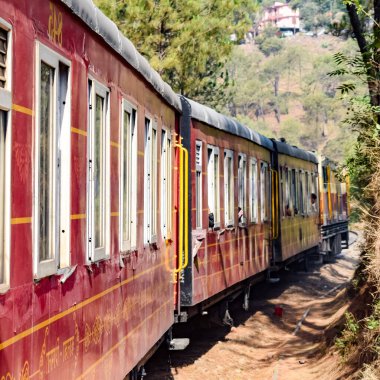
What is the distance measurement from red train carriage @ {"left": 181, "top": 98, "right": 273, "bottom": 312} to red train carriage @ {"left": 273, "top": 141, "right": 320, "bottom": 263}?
1.84 meters

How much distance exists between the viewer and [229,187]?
15.0m

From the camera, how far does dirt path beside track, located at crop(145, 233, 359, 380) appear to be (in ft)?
43.0

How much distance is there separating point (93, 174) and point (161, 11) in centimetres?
2176

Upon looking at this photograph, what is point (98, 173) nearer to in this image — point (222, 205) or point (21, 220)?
point (21, 220)

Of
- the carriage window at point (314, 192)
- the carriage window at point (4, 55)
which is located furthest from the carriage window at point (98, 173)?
the carriage window at point (314, 192)

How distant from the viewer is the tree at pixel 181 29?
26328 millimetres

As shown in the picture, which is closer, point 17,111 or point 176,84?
point 17,111

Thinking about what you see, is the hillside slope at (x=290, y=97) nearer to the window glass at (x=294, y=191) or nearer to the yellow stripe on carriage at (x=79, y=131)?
the window glass at (x=294, y=191)

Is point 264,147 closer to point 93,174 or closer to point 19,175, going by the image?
point 93,174

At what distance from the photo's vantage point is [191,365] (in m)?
13.6

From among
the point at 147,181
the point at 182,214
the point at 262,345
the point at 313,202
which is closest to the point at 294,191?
the point at 313,202

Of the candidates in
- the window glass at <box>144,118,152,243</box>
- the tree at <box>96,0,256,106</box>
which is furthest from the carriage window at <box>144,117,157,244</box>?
the tree at <box>96,0,256,106</box>

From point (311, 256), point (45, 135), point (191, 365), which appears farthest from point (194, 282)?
point (311, 256)

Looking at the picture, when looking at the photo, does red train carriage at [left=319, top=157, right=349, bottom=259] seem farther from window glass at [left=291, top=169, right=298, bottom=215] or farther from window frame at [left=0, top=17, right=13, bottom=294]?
window frame at [left=0, top=17, right=13, bottom=294]
